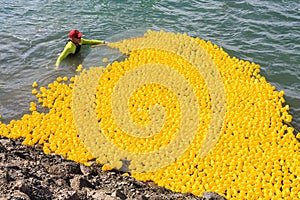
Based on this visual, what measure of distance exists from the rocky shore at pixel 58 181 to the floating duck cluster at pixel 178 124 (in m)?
0.30

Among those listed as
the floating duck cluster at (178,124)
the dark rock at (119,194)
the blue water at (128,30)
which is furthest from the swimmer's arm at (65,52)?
the dark rock at (119,194)

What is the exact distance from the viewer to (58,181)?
5.54 metres

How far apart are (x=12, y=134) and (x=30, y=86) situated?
228 cm

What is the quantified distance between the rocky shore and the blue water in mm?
2372

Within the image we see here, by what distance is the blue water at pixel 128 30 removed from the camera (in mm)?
9977

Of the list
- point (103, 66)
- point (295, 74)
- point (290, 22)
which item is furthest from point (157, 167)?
point (290, 22)

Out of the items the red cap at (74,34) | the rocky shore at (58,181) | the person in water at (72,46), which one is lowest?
the rocky shore at (58,181)

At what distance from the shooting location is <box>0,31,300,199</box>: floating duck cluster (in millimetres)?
6676

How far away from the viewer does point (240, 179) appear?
6.53 metres

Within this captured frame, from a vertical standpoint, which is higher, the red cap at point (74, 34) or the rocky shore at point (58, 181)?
the red cap at point (74, 34)

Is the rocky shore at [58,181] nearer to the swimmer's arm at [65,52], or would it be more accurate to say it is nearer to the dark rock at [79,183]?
the dark rock at [79,183]

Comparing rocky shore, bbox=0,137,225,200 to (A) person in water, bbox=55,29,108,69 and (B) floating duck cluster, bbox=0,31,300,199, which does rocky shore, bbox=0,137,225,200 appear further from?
(A) person in water, bbox=55,29,108,69

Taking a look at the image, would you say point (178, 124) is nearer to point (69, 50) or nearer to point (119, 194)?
point (119, 194)

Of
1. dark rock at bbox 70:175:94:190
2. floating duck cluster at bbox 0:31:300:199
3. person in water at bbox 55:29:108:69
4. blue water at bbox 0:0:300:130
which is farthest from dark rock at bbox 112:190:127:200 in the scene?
person in water at bbox 55:29:108:69
